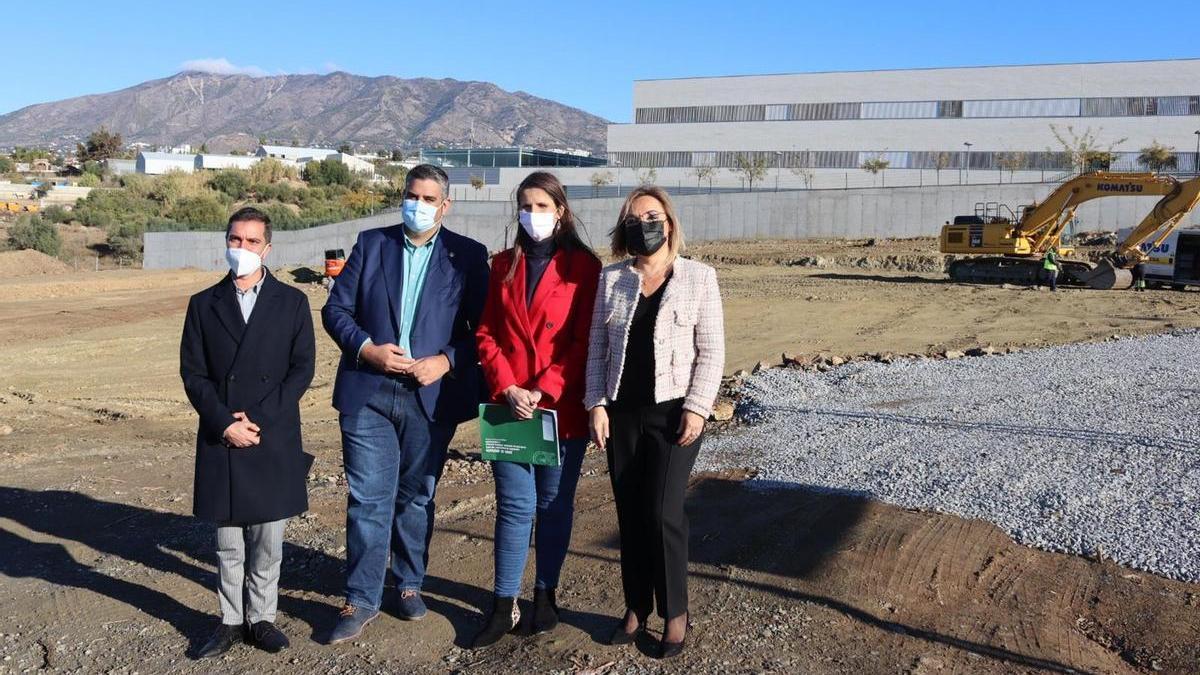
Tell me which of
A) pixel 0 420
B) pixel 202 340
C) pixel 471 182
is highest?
pixel 471 182

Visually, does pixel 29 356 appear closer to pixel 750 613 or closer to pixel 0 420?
pixel 0 420

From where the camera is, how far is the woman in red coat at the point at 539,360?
4.49 meters

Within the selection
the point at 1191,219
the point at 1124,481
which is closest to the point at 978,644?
the point at 1124,481

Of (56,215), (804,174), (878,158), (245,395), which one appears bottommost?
(245,395)

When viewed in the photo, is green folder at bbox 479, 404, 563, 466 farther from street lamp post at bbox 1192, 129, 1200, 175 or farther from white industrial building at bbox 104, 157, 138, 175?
white industrial building at bbox 104, 157, 138, 175

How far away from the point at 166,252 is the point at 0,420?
116 ft

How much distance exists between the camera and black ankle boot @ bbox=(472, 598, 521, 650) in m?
4.58

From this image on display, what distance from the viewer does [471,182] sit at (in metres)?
64.5

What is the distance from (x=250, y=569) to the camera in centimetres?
468

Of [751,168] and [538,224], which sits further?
[751,168]

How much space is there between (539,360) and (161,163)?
315ft

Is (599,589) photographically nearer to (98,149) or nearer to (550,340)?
(550,340)

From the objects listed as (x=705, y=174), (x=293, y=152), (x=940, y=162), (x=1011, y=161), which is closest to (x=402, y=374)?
(x=1011, y=161)

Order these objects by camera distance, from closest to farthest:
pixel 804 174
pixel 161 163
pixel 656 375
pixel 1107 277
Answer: pixel 656 375 → pixel 1107 277 → pixel 804 174 → pixel 161 163
